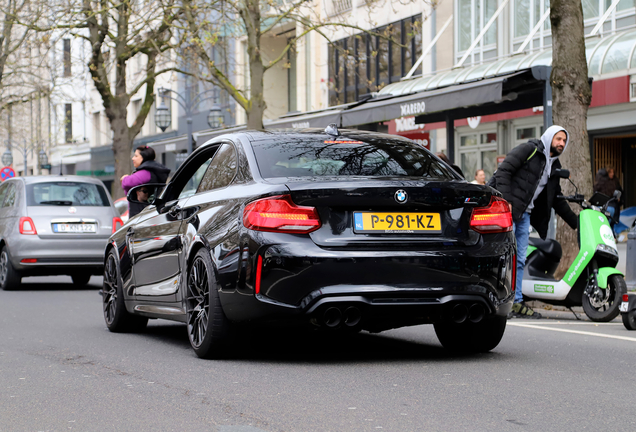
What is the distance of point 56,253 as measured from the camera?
14.4m

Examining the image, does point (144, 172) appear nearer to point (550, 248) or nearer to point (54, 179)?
point (54, 179)

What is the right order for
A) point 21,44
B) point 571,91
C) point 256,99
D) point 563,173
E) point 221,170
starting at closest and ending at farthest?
1. point 221,170
2. point 563,173
3. point 571,91
4. point 256,99
5. point 21,44

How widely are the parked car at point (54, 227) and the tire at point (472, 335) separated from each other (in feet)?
27.4

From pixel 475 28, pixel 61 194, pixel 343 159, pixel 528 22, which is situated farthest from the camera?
pixel 475 28

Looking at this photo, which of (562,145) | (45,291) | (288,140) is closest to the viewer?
(288,140)

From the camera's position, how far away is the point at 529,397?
17.3 feet

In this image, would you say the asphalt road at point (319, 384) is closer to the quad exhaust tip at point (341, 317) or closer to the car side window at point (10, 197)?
the quad exhaust tip at point (341, 317)

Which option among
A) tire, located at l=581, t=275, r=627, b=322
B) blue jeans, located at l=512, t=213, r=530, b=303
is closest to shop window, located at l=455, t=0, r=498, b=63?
blue jeans, located at l=512, t=213, r=530, b=303

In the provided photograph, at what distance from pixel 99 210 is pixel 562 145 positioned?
7.33 m

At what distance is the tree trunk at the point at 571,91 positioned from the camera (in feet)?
39.3

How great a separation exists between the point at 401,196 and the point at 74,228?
945 cm

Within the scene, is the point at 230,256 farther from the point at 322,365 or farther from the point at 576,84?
the point at 576,84

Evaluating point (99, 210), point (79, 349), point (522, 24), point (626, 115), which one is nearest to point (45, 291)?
point (99, 210)

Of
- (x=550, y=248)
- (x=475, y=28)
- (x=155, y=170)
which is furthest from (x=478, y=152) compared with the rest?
(x=550, y=248)
